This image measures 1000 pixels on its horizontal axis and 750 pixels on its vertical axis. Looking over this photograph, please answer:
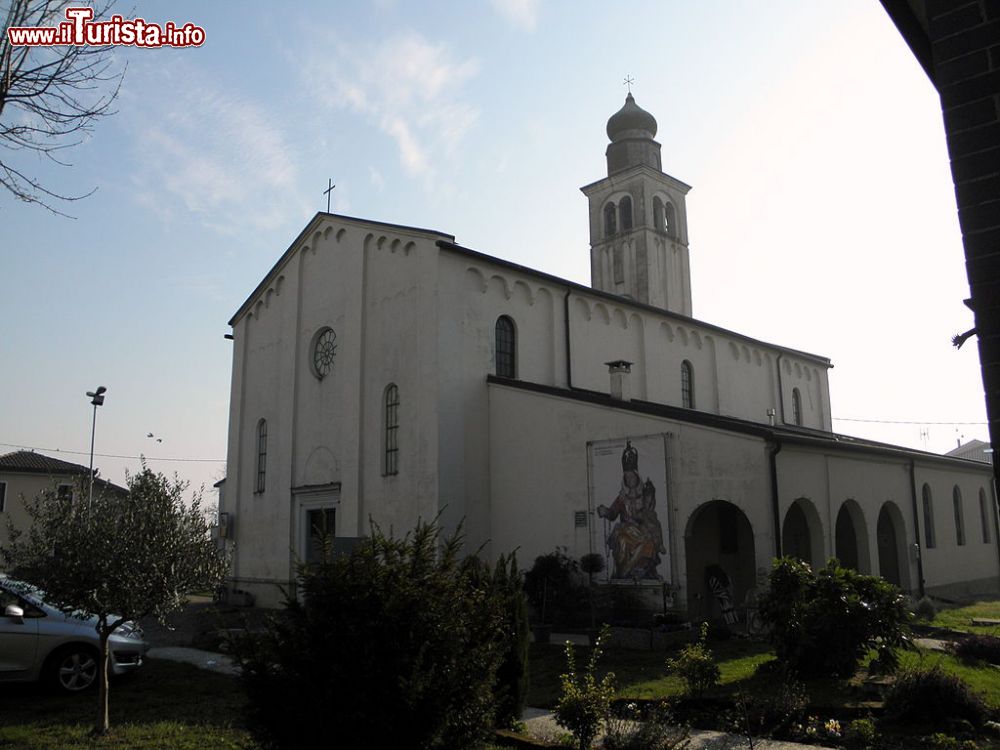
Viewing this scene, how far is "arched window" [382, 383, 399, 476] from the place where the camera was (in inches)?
875

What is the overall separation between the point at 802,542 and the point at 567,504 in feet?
22.1

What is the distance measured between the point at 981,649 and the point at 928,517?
12.9m

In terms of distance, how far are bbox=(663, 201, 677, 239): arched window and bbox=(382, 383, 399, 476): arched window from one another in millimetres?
22202

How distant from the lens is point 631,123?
133 feet

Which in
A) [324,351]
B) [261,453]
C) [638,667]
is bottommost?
[638,667]

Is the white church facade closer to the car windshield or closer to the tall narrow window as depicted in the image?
the tall narrow window

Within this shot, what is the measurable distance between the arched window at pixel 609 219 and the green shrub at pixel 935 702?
108ft

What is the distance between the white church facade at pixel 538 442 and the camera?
17.4 meters

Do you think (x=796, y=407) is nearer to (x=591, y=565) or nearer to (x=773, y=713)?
(x=591, y=565)

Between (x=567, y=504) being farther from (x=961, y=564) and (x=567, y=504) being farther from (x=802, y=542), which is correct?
(x=961, y=564)

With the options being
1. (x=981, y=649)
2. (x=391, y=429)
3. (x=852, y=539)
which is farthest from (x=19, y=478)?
(x=981, y=649)

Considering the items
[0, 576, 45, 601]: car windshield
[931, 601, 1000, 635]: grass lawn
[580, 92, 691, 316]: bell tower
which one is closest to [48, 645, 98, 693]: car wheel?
[0, 576, 45, 601]: car windshield

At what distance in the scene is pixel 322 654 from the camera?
5539mm

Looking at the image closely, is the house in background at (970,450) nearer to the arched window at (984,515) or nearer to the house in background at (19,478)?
the arched window at (984,515)
